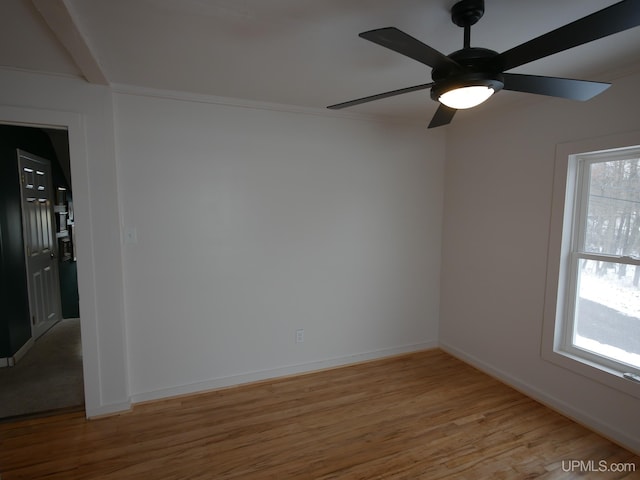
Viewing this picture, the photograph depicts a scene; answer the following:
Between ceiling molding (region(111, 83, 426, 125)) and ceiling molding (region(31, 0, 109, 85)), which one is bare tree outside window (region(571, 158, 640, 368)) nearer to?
ceiling molding (region(111, 83, 426, 125))

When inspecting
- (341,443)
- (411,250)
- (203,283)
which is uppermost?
(411,250)

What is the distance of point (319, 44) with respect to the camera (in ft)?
5.96

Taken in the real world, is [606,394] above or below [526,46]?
below

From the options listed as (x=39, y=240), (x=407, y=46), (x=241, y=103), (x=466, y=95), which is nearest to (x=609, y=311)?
(x=466, y=95)

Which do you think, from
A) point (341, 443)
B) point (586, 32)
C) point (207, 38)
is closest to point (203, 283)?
point (341, 443)

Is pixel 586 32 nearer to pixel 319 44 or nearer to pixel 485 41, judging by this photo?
pixel 485 41

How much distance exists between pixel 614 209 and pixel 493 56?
1760mm

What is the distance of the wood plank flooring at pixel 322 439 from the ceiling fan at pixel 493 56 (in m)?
2.10

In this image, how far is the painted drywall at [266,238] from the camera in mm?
2557

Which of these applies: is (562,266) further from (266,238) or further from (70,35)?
(70,35)

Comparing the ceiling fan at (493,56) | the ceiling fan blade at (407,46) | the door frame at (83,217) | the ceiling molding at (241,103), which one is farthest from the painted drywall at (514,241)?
the door frame at (83,217)

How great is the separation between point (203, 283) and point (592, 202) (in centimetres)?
309

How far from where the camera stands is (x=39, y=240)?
384 cm

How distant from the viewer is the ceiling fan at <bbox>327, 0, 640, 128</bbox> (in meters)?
1.07
